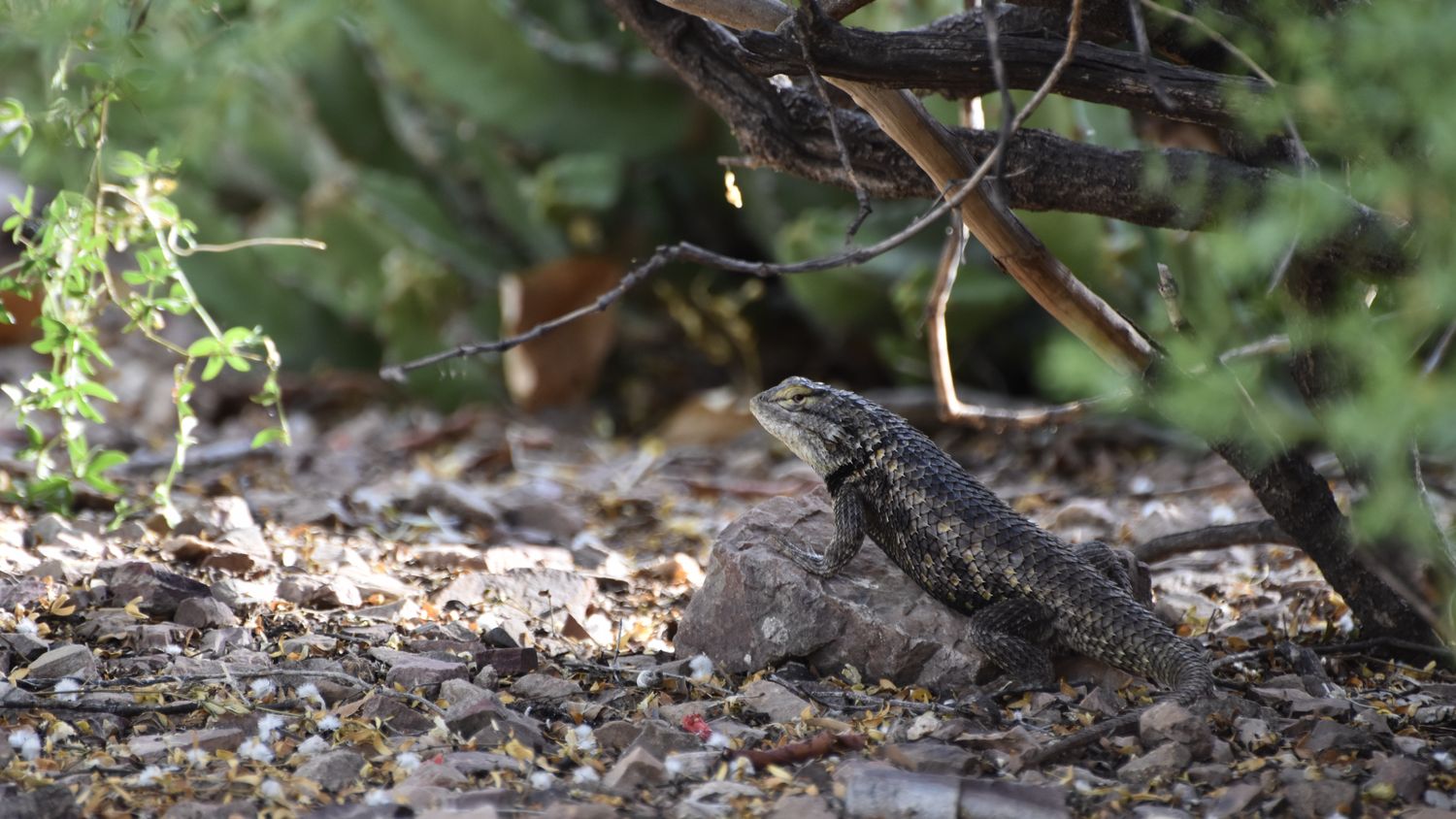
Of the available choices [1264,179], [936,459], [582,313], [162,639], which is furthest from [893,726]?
[162,639]

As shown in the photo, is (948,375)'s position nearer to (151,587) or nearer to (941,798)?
(941,798)

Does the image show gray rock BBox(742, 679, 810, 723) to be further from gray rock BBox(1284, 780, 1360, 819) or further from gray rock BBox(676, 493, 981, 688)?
gray rock BBox(1284, 780, 1360, 819)

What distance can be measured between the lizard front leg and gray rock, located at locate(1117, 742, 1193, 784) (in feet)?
2.87

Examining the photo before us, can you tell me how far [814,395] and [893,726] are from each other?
41.4 inches

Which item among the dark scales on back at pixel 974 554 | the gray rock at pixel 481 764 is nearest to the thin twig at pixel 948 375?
the dark scales on back at pixel 974 554

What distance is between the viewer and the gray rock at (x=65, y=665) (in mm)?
2949

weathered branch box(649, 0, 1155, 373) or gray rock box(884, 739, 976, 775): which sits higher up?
weathered branch box(649, 0, 1155, 373)

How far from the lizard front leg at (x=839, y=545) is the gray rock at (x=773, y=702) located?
0.36 metres

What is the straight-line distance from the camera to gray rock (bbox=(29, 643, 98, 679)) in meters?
2.95

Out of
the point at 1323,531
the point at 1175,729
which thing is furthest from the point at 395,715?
the point at 1323,531

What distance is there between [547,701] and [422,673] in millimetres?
281

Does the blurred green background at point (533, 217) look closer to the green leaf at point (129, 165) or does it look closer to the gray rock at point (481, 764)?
the green leaf at point (129, 165)

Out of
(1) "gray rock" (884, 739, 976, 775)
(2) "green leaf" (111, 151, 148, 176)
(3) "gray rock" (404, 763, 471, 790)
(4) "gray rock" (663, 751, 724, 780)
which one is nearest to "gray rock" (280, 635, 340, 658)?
(3) "gray rock" (404, 763, 471, 790)

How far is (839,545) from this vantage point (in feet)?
10.8
